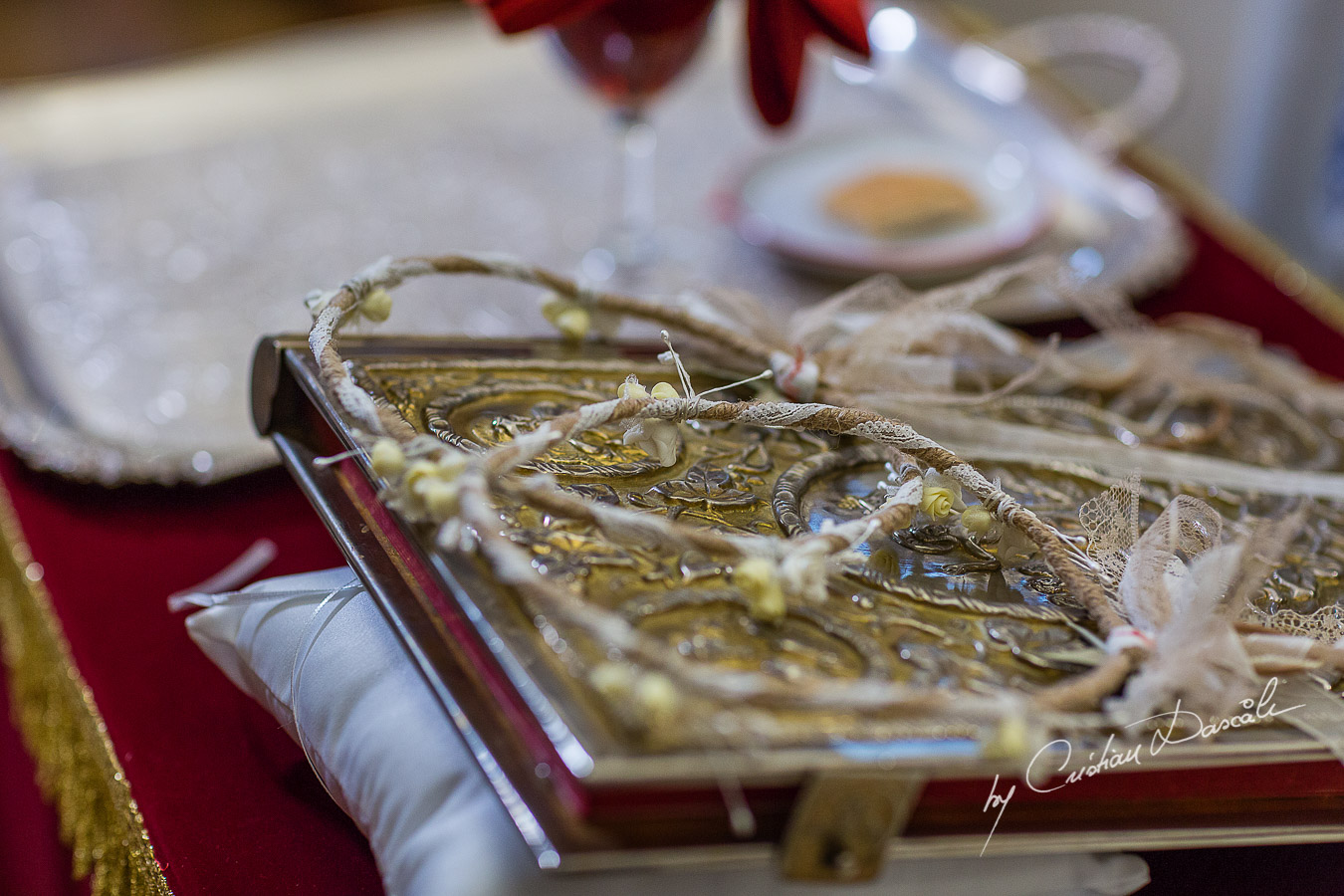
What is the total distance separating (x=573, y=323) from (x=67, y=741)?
341 millimetres

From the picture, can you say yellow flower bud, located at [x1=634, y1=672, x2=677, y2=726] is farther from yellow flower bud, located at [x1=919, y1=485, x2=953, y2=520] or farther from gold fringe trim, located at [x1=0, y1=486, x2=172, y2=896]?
gold fringe trim, located at [x1=0, y1=486, x2=172, y2=896]

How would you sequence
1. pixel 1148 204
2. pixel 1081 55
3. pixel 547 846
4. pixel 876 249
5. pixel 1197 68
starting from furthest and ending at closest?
pixel 1197 68 → pixel 1081 55 → pixel 1148 204 → pixel 876 249 → pixel 547 846

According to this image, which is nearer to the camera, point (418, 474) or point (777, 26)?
point (418, 474)

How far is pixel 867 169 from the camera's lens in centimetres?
96

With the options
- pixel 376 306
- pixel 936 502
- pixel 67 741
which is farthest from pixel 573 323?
pixel 67 741

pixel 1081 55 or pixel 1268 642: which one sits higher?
pixel 1081 55

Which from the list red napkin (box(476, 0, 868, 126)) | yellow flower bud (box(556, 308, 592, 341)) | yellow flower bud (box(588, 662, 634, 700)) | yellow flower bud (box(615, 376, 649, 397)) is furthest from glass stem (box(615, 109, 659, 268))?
yellow flower bud (box(588, 662, 634, 700))

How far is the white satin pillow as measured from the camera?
39 cm

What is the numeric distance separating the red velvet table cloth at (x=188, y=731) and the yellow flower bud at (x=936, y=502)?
0.17m

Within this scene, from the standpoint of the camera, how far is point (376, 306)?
0.52m

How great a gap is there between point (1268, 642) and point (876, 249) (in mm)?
460

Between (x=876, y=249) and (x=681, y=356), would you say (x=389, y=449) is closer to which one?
(x=681, y=356)

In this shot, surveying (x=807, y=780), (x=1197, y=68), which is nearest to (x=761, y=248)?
(x=807, y=780)

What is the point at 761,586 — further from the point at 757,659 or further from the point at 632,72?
the point at 632,72
